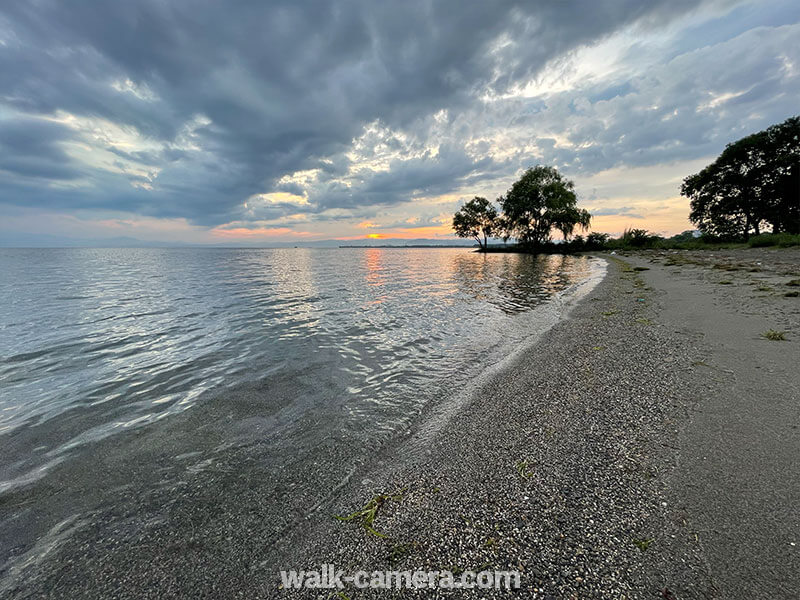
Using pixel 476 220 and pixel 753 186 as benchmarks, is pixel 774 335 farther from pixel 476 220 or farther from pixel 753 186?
pixel 476 220

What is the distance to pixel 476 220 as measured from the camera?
103938mm

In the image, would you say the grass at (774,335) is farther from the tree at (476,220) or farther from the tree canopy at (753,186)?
the tree at (476,220)

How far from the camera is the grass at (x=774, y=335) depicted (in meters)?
7.04

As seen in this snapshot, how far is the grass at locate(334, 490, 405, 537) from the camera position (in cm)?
314

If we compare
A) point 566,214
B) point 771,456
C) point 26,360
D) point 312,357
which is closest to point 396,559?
point 771,456

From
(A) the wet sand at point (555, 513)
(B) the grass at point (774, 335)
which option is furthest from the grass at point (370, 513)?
(B) the grass at point (774, 335)

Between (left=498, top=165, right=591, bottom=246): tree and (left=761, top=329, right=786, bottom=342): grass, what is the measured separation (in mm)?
73021

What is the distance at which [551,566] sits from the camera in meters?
2.40

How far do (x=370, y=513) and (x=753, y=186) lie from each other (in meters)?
80.0

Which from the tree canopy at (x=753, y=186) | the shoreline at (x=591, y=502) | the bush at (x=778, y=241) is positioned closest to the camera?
the shoreline at (x=591, y=502)

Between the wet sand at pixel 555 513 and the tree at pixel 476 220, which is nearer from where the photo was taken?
the wet sand at pixel 555 513

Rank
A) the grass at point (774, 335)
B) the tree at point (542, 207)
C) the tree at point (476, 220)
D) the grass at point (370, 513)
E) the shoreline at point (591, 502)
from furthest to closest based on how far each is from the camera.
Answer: the tree at point (476, 220)
the tree at point (542, 207)
the grass at point (774, 335)
the grass at point (370, 513)
the shoreline at point (591, 502)

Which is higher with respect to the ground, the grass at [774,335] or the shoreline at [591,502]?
the grass at [774,335]

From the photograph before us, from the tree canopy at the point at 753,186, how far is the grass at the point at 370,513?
75.9 m
